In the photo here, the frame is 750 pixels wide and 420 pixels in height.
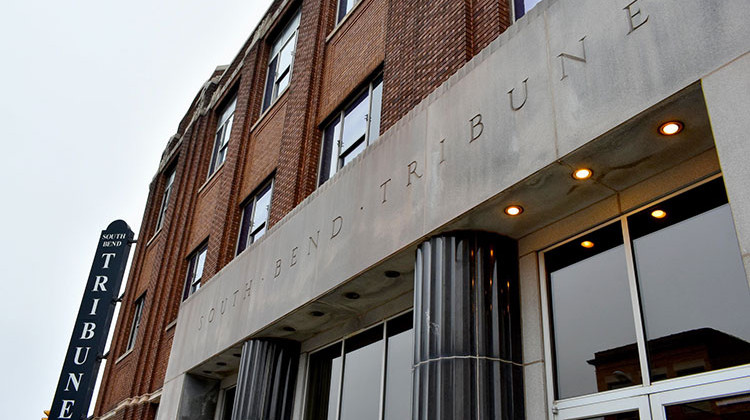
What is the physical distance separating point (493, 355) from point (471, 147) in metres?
2.28

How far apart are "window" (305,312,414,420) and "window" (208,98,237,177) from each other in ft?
35.0

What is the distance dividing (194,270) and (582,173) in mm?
14763

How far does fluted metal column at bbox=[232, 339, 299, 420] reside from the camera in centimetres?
1101

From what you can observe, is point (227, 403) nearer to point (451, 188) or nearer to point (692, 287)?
point (451, 188)

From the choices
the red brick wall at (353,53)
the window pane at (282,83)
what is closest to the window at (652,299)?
the red brick wall at (353,53)

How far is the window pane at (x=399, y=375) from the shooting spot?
8.65m

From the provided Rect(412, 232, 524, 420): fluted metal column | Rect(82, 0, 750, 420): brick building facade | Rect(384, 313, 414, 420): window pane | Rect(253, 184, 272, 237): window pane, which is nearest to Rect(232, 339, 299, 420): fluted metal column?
Rect(82, 0, 750, 420): brick building facade

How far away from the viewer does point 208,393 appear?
1406 centimetres

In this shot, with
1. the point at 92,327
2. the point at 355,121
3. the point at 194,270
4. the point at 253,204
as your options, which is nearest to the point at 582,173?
the point at 355,121

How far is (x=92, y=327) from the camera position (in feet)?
75.9

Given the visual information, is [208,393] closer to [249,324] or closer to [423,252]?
[249,324]

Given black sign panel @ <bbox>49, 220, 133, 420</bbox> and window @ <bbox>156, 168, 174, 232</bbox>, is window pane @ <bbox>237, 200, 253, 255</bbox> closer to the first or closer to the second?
window @ <bbox>156, 168, 174, 232</bbox>

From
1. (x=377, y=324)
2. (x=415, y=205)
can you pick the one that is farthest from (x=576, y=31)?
(x=377, y=324)

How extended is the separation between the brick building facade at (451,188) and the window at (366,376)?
6 centimetres
